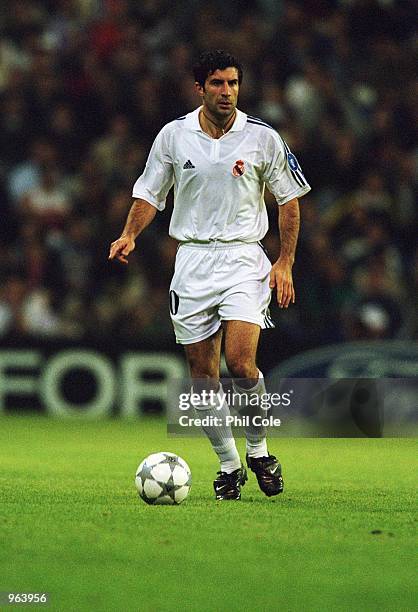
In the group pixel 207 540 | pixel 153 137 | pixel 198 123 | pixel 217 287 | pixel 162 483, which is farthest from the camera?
pixel 153 137

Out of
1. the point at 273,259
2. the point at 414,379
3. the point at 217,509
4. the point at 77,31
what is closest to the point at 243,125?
the point at 217,509

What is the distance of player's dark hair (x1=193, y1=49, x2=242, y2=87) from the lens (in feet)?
21.9

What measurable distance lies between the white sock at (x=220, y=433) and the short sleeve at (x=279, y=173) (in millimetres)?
1045

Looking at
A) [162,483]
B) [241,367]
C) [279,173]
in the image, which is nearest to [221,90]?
[279,173]

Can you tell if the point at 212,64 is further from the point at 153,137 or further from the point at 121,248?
the point at 153,137

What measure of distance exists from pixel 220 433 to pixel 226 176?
4.30ft

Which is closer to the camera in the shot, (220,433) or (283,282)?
(283,282)

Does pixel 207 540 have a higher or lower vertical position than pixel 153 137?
lower

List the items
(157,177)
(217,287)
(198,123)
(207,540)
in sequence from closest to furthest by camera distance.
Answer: (207,540) → (217,287) → (198,123) → (157,177)

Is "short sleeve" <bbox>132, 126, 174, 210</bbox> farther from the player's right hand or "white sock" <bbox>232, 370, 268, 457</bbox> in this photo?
"white sock" <bbox>232, 370, 268, 457</bbox>

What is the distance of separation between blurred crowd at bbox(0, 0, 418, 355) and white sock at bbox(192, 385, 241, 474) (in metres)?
5.22

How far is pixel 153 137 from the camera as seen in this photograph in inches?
553

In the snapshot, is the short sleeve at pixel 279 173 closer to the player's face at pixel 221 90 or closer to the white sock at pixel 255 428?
the player's face at pixel 221 90

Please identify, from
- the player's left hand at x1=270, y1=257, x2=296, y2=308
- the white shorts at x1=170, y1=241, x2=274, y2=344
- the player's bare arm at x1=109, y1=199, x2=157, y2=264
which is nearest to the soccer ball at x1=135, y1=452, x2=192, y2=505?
the white shorts at x1=170, y1=241, x2=274, y2=344
